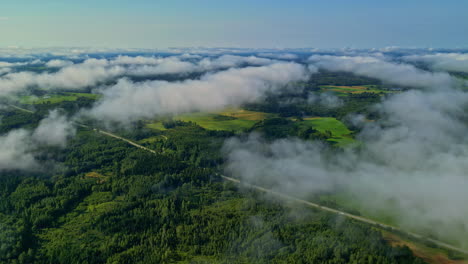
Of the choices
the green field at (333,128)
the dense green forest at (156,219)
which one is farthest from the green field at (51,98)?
the green field at (333,128)

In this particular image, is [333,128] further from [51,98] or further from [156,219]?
[51,98]

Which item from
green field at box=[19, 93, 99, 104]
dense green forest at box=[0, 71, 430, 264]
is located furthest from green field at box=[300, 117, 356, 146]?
green field at box=[19, 93, 99, 104]

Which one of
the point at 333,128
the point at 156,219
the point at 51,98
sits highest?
the point at 51,98

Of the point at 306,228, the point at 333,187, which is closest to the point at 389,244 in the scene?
the point at 306,228

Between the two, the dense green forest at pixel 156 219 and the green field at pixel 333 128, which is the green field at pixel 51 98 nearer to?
the dense green forest at pixel 156 219

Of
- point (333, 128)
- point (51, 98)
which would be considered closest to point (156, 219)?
point (333, 128)

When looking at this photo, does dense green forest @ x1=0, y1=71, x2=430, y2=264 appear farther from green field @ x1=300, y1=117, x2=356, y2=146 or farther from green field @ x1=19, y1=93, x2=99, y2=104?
green field @ x1=19, y1=93, x2=99, y2=104
